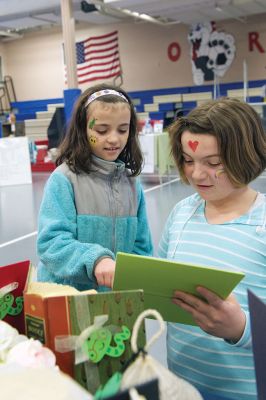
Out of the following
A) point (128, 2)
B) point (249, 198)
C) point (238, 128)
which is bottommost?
point (249, 198)

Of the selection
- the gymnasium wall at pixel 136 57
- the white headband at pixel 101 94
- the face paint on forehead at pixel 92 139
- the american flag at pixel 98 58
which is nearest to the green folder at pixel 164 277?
the face paint on forehead at pixel 92 139

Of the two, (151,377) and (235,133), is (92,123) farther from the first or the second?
(151,377)

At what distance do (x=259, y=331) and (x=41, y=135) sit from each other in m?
13.0

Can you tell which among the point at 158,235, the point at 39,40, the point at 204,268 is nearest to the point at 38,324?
the point at 204,268

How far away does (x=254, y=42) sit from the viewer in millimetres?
11406

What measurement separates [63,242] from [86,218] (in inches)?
8.4

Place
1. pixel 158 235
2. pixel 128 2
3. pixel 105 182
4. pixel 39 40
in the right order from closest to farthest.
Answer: pixel 105 182 < pixel 158 235 < pixel 128 2 < pixel 39 40

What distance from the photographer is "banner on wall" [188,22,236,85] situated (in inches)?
415

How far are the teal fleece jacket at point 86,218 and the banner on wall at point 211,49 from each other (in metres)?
9.50

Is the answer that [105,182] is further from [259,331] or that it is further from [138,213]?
[259,331]

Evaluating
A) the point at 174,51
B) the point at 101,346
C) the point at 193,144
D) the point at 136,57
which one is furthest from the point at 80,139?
the point at 136,57

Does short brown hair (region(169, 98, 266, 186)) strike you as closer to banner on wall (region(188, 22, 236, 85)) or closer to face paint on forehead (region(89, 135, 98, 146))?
face paint on forehead (region(89, 135, 98, 146))

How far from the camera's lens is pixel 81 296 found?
651 mm

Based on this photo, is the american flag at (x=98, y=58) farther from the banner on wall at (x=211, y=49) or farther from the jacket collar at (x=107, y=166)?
the jacket collar at (x=107, y=166)
